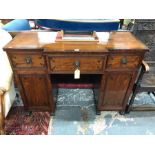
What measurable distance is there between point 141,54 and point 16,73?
3.54 ft

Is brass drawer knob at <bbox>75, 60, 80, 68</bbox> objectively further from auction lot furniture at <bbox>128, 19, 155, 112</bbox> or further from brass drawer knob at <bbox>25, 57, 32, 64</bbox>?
auction lot furniture at <bbox>128, 19, 155, 112</bbox>

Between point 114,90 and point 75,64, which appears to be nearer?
point 75,64

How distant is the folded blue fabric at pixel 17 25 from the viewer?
164 cm

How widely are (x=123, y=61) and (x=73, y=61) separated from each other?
42 cm

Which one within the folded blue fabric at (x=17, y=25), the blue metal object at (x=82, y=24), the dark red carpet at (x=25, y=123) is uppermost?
the blue metal object at (x=82, y=24)

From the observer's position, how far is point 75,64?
4.02 feet

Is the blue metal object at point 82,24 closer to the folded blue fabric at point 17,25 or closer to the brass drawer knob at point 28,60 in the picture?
the folded blue fabric at point 17,25

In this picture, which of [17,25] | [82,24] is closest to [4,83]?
[17,25]

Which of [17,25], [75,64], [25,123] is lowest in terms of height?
[25,123]

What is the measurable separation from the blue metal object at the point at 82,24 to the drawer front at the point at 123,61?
48 cm

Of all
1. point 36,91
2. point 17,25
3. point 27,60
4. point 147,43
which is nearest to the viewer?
point 27,60

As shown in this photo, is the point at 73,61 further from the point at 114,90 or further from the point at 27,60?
the point at 114,90

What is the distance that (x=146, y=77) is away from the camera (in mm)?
1557

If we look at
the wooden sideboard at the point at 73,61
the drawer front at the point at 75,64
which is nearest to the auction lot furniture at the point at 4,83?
the wooden sideboard at the point at 73,61
